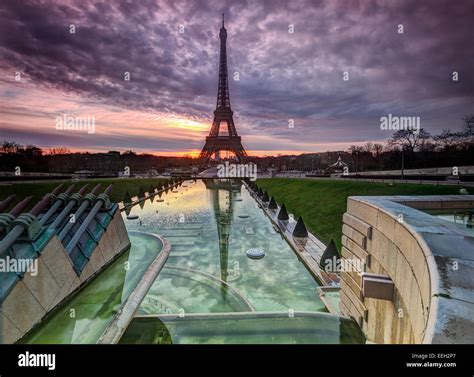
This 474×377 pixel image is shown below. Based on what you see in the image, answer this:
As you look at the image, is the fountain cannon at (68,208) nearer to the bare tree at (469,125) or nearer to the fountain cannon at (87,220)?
the fountain cannon at (87,220)

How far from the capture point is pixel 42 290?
625 cm

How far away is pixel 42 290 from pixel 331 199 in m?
20.7

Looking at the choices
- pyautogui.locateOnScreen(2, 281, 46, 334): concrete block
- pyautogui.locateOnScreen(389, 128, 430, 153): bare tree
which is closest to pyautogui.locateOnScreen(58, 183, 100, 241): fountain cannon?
pyautogui.locateOnScreen(2, 281, 46, 334): concrete block

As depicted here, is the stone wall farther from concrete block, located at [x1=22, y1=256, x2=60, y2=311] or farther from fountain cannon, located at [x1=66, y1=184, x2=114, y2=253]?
fountain cannon, located at [x1=66, y1=184, x2=114, y2=253]

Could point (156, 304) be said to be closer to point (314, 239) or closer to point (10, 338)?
point (10, 338)

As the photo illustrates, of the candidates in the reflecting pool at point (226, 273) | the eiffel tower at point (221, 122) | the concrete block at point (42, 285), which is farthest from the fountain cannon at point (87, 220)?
the eiffel tower at point (221, 122)

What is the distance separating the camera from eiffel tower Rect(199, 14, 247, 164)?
7075 cm

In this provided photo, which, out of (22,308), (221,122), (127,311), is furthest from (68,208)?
(221,122)

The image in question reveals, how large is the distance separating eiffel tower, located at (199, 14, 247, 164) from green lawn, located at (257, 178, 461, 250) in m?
44.9

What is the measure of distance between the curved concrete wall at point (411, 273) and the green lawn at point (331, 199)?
331 inches

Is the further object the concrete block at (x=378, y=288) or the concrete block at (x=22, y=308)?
the concrete block at (x=22, y=308)

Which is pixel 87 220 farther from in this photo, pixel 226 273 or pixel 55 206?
pixel 226 273

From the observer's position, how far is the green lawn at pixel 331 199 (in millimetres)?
17192

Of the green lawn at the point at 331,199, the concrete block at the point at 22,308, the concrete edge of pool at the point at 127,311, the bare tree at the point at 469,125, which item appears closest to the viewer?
the concrete block at the point at 22,308
